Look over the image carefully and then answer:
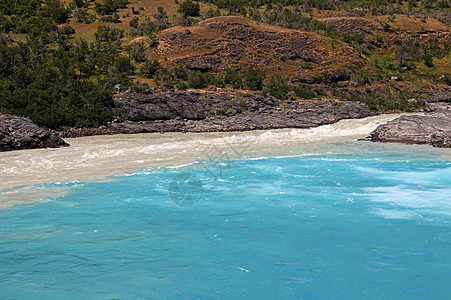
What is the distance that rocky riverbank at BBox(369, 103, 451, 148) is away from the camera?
81.7 ft

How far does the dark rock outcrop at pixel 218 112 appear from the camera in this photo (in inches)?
1506

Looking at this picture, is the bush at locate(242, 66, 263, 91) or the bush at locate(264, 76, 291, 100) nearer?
the bush at locate(264, 76, 291, 100)

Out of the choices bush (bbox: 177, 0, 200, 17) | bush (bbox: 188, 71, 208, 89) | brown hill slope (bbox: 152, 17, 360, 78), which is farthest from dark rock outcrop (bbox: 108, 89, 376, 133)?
bush (bbox: 177, 0, 200, 17)

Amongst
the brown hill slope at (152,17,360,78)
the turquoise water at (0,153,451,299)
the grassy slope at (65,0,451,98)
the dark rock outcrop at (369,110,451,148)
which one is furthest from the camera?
the grassy slope at (65,0,451,98)

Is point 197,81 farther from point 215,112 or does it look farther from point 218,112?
point 218,112

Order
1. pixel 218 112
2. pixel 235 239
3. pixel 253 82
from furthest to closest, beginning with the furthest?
pixel 253 82, pixel 218 112, pixel 235 239

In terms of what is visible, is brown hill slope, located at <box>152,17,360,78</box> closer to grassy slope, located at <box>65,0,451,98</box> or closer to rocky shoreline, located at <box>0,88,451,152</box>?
grassy slope, located at <box>65,0,451,98</box>

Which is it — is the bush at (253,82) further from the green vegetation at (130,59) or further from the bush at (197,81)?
the bush at (197,81)

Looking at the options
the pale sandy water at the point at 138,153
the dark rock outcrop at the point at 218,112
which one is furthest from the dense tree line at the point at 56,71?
the pale sandy water at the point at 138,153

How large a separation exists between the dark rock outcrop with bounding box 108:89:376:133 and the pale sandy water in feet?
13.5

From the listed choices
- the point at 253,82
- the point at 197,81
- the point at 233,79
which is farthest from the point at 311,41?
the point at 197,81

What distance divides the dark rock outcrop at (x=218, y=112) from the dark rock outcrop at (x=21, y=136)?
9.92 m

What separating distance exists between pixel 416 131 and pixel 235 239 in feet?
67.3

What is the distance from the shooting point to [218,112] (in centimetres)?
4147
